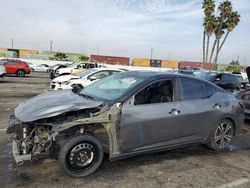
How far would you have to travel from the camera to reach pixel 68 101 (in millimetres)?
4113

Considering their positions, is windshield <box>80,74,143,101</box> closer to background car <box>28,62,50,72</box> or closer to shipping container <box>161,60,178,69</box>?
background car <box>28,62,50,72</box>

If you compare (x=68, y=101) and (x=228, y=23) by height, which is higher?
(x=228, y=23)

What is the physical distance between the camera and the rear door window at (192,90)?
482 cm

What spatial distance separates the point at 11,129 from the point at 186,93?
9.76 ft

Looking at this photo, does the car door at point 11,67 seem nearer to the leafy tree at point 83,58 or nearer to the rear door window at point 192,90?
the rear door window at point 192,90

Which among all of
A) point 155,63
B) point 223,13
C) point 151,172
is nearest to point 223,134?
point 151,172

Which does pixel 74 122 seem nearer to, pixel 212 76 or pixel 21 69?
pixel 212 76

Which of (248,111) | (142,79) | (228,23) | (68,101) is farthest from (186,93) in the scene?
(228,23)

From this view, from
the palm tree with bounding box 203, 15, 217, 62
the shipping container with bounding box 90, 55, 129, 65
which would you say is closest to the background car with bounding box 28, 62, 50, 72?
the shipping container with bounding box 90, 55, 129, 65

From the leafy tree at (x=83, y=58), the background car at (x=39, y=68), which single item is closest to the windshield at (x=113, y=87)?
the background car at (x=39, y=68)

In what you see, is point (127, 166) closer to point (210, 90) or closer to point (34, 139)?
point (34, 139)

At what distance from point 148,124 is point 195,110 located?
3.58 feet

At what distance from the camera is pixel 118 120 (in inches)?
157

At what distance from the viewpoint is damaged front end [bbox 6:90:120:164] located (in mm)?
3727
